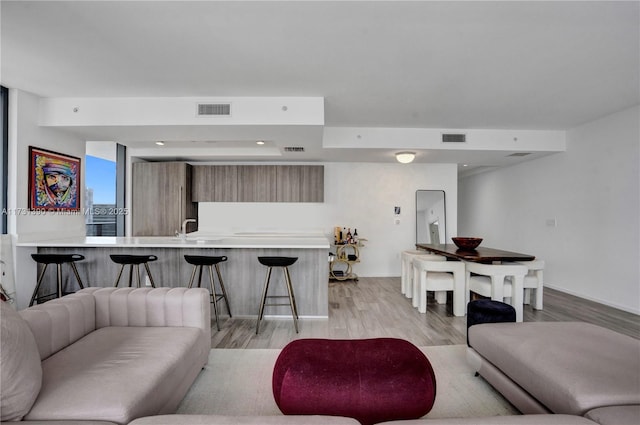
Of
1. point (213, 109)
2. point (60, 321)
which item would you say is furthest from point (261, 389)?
point (213, 109)

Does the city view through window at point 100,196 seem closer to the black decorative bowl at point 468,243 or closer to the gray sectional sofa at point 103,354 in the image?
the gray sectional sofa at point 103,354

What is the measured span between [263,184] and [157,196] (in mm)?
2044

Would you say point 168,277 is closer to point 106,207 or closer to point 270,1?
point 106,207

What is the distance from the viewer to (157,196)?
19.8 feet

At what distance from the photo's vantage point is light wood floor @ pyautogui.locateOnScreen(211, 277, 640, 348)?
315 centimetres

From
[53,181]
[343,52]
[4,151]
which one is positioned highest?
[343,52]

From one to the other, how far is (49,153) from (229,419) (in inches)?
175

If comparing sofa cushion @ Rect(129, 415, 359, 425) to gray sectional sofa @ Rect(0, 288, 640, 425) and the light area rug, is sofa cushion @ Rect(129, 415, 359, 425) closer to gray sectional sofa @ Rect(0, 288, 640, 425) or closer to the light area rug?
gray sectional sofa @ Rect(0, 288, 640, 425)

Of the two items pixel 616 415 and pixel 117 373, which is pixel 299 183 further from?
pixel 616 415

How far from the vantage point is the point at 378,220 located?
6594 mm

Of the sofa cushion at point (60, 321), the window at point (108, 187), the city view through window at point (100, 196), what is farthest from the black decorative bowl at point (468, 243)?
the window at point (108, 187)

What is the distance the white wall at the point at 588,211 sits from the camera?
4137mm

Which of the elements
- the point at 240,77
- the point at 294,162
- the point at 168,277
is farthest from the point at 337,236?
the point at 240,77

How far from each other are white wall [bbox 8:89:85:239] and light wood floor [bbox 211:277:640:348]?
254cm
